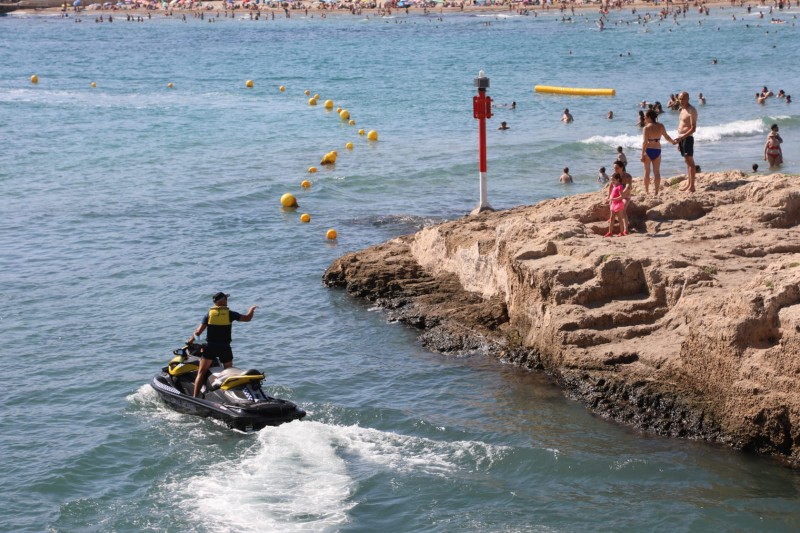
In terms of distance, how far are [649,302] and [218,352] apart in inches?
233

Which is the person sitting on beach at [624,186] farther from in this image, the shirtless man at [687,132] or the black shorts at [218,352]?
the black shorts at [218,352]

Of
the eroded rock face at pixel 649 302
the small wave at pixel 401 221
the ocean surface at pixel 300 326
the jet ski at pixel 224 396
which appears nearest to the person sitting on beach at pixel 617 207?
the eroded rock face at pixel 649 302

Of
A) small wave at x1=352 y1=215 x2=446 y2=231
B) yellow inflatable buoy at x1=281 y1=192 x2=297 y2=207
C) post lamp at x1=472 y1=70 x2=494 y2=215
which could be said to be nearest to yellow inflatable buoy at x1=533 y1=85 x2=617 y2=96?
yellow inflatable buoy at x1=281 y1=192 x2=297 y2=207

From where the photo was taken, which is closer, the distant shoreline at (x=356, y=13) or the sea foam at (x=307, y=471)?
the sea foam at (x=307, y=471)

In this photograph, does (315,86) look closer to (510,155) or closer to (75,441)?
(510,155)

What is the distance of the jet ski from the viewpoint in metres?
13.8

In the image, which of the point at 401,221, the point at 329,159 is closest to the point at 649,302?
the point at 401,221

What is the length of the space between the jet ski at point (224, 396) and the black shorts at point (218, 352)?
17 centimetres

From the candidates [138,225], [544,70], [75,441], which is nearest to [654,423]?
[75,441]

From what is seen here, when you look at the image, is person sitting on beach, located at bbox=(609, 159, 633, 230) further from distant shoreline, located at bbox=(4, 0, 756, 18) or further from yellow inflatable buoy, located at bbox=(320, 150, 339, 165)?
distant shoreline, located at bbox=(4, 0, 756, 18)

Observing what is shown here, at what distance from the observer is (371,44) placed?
3191 inches

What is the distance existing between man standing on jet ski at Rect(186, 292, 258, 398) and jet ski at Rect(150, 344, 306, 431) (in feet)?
0.45

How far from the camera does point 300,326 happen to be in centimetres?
1842

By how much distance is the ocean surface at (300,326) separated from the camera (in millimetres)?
12133
